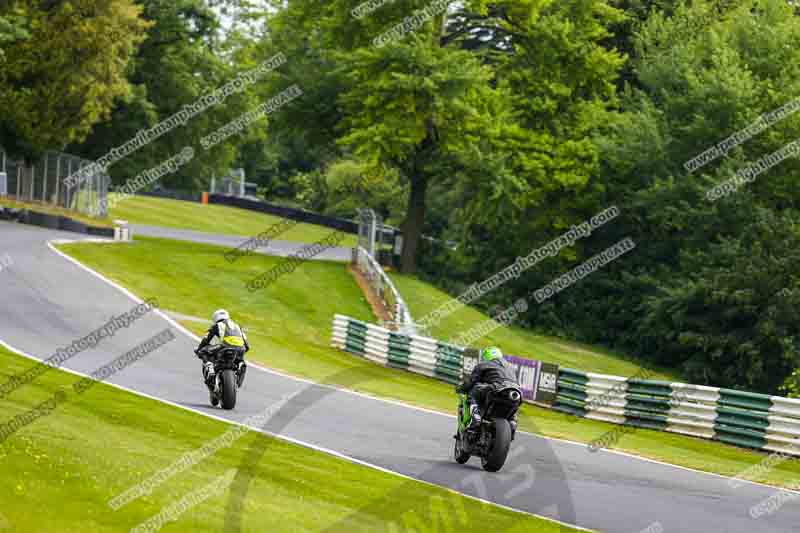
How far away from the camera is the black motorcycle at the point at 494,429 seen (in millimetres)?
14336

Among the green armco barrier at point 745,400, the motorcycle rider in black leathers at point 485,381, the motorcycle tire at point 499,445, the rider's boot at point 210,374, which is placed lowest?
the green armco barrier at point 745,400

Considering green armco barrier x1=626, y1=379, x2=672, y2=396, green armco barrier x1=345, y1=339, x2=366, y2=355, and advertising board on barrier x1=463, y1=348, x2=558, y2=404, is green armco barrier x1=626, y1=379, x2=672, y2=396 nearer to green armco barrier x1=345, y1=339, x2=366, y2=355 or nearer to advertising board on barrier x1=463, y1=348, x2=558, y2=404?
advertising board on barrier x1=463, y1=348, x2=558, y2=404

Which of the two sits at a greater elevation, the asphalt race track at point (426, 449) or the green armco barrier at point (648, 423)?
the asphalt race track at point (426, 449)

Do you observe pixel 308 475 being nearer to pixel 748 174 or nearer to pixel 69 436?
pixel 69 436

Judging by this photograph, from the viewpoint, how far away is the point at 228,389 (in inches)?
719

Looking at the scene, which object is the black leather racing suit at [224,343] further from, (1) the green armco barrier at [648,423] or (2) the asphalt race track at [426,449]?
(1) the green armco barrier at [648,423]

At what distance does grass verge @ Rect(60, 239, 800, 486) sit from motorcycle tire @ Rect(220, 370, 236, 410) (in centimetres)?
561

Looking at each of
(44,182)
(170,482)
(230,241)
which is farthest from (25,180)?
(170,482)

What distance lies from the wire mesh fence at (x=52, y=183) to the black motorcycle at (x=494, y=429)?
38.6 m

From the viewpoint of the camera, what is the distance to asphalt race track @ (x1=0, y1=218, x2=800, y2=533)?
13125mm

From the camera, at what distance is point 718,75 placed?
4512cm

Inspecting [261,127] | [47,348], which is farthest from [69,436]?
[261,127]

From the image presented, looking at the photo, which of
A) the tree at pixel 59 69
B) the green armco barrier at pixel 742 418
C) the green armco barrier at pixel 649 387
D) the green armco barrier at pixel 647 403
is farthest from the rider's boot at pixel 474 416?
the tree at pixel 59 69

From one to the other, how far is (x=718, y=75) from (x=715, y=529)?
116ft
